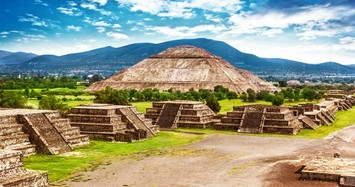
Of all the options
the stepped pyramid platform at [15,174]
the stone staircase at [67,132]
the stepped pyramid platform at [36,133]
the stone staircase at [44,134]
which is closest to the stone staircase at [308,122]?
the stone staircase at [67,132]

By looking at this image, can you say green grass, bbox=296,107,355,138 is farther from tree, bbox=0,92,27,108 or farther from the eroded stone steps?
tree, bbox=0,92,27,108

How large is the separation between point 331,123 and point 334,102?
23692 millimetres

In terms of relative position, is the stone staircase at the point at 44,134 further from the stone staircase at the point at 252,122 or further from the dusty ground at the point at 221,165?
the stone staircase at the point at 252,122

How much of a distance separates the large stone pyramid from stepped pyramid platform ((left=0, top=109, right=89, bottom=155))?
306ft

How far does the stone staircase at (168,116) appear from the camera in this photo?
53.9m

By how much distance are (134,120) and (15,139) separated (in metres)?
15.2

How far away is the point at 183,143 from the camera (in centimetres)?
4072

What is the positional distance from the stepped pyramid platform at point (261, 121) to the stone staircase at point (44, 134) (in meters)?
21.8

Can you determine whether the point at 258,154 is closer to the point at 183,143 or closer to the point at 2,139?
the point at 183,143

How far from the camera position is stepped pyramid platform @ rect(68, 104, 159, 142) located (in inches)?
1639

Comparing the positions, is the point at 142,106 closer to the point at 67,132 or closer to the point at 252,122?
the point at 252,122

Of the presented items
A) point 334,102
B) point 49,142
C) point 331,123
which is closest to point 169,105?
point 331,123

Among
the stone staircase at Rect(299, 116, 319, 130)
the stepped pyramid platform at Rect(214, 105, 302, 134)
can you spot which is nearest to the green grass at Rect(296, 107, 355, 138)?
the stone staircase at Rect(299, 116, 319, 130)

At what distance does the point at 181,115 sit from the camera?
55125 millimetres
